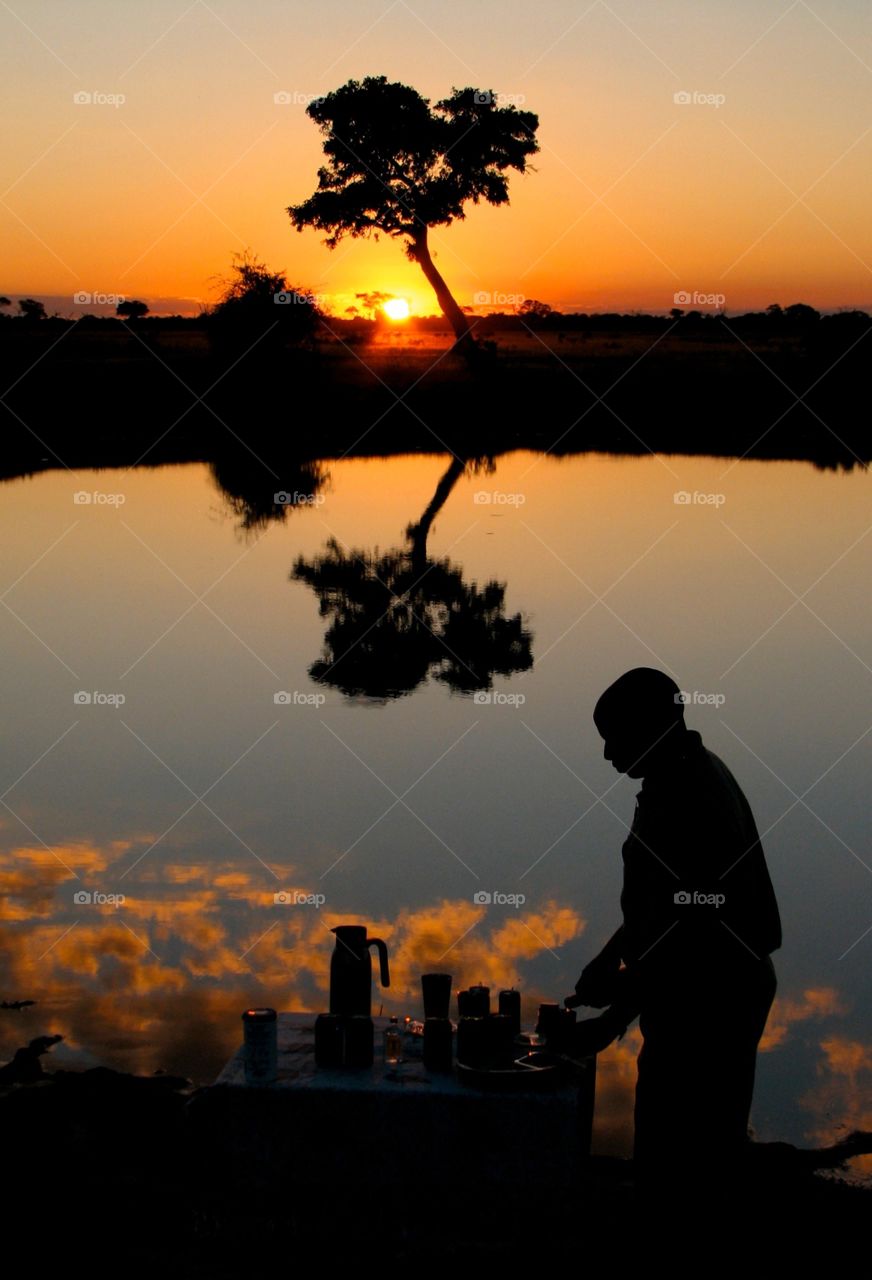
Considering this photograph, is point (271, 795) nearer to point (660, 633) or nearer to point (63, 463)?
point (660, 633)

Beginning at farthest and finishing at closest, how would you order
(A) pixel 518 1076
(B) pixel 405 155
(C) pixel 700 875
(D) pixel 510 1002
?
(B) pixel 405 155
(D) pixel 510 1002
(A) pixel 518 1076
(C) pixel 700 875

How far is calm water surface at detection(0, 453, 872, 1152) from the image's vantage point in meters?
5.70

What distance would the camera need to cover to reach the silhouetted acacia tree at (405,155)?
37219mm

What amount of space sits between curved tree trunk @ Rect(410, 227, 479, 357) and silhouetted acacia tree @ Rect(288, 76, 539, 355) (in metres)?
0.49

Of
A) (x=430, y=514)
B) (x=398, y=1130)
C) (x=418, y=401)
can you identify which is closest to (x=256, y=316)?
(x=418, y=401)

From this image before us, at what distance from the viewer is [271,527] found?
19.0 meters

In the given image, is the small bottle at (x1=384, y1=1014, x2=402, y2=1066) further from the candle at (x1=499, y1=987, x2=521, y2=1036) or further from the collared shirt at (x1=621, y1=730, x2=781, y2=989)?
the collared shirt at (x1=621, y1=730, x2=781, y2=989)

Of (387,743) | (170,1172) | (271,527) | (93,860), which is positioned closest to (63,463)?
(271,527)

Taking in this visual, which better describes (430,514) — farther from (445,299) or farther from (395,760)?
(445,299)

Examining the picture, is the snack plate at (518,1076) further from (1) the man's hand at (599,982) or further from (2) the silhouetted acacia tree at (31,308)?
(2) the silhouetted acacia tree at (31,308)

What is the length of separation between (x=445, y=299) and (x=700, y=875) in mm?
37011

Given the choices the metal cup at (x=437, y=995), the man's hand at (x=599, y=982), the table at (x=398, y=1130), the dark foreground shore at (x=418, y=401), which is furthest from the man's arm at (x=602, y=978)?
the dark foreground shore at (x=418, y=401)

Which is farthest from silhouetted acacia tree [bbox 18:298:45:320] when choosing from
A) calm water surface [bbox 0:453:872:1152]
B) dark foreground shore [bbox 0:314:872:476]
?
calm water surface [bbox 0:453:872:1152]

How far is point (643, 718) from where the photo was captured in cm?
348
